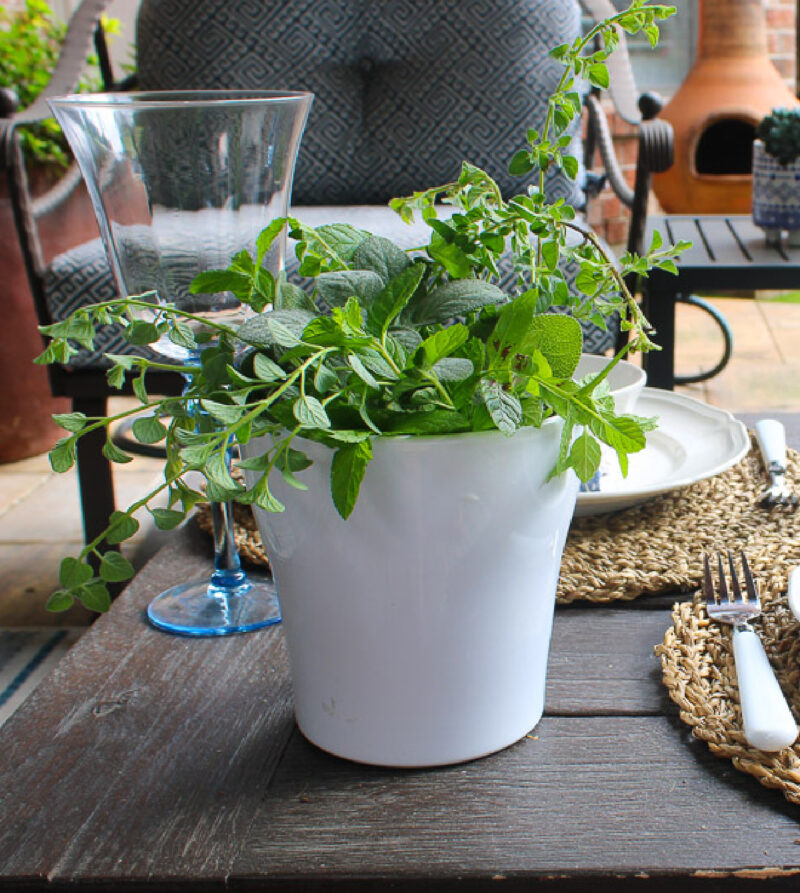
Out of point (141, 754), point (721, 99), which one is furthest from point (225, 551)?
point (721, 99)

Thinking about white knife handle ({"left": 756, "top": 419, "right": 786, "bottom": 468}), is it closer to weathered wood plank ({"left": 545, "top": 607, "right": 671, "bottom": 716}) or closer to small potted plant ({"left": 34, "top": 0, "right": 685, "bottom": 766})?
weathered wood plank ({"left": 545, "top": 607, "right": 671, "bottom": 716})

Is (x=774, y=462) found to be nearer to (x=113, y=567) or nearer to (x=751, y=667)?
(x=751, y=667)

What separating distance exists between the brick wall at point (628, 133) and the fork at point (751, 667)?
10.4 feet

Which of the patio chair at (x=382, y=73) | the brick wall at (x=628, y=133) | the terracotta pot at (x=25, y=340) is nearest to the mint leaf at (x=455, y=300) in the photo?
the patio chair at (x=382, y=73)

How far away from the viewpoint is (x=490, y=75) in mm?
2076

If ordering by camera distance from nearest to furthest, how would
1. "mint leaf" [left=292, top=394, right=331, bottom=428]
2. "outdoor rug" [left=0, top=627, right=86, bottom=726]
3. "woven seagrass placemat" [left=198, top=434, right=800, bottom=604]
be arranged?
"mint leaf" [left=292, top=394, right=331, bottom=428] → "woven seagrass placemat" [left=198, top=434, right=800, bottom=604] → "outdoor rug" [left=0, top=627, right=86, bottom=726]

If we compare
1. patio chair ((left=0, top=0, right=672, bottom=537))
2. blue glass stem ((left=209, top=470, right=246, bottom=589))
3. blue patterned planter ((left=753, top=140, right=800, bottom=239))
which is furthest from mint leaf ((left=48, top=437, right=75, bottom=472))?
patio chair ((left=0, top=0, right=672, bottom=537))

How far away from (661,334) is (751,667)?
3.46 ft

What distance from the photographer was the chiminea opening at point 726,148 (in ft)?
11.9

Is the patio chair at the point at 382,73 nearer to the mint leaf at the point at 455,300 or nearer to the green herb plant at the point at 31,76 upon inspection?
the green herb plant at the point at 31,76

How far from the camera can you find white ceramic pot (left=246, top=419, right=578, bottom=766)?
43 centimetres

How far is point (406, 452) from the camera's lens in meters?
0.42

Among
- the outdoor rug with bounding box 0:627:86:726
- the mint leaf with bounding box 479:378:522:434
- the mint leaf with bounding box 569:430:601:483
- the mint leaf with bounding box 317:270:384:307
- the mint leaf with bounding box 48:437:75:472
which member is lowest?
the outdoor rug with bounding box 0:627:86:726

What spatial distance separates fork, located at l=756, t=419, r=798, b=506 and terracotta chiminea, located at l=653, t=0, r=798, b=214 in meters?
2.74
